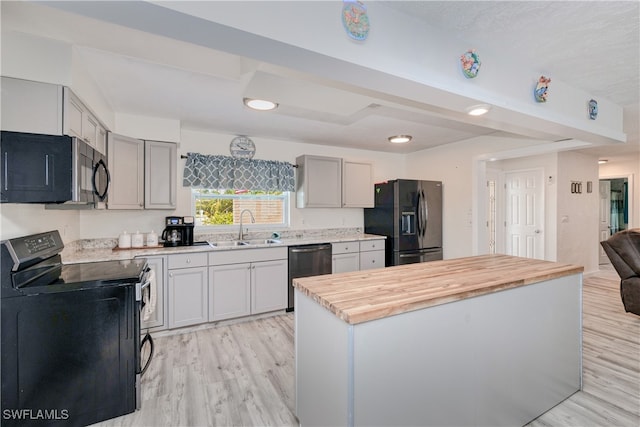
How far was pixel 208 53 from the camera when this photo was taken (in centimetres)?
200

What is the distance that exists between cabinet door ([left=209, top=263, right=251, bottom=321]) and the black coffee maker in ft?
1.79

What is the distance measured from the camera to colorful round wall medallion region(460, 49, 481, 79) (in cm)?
177

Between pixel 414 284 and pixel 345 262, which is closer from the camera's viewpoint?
pixel 414 284

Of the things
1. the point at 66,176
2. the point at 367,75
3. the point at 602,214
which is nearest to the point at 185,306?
the point at 66,176

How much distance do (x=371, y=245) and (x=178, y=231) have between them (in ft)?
8.49

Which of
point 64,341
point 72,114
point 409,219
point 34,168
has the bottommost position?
point 64,341

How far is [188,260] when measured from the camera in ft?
10.1

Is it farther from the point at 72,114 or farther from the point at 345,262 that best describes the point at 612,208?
the point at 72,114

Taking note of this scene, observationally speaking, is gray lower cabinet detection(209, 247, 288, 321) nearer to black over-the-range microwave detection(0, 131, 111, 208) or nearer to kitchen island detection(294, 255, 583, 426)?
black over-the-range microwave detection(0, 131, 111, 208)

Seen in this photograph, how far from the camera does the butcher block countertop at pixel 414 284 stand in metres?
1.30

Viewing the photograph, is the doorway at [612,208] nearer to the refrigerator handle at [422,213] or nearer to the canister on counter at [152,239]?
the refrigerator handle at [422,213]

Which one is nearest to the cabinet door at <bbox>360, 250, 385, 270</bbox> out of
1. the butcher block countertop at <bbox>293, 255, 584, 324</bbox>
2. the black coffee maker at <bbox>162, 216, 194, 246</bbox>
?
the butcher block countertop at <bbox>293, 255, 584, 324</bbox>

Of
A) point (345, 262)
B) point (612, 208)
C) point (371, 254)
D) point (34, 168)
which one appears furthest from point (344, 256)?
point (612, 208)

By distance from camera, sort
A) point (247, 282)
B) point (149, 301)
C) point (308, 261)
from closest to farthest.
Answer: point (149, 301)
point (247, 282)
point (308, 261)
